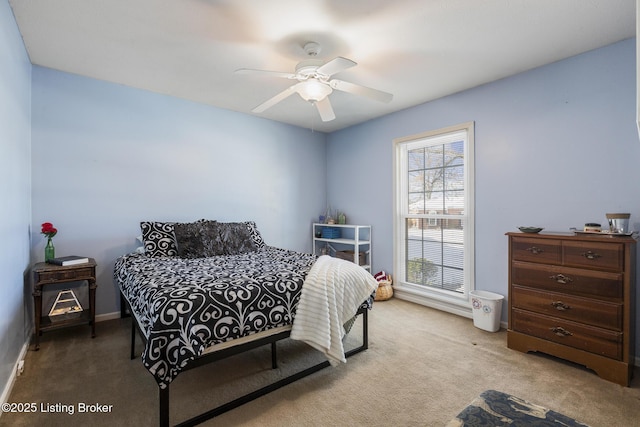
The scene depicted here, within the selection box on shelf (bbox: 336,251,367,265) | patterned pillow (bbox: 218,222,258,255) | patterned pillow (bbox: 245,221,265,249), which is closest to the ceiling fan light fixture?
patterned pillow (bbox: 218,222,258,255)

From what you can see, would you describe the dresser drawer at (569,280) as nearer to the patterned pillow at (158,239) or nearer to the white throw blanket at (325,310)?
the white throw blanket at (325,310)

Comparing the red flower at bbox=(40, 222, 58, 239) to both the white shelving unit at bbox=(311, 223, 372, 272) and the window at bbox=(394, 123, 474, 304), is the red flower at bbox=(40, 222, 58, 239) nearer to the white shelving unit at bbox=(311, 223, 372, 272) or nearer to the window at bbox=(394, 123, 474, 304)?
the white shelving unit at bbox=(311, 223, 372, 272)

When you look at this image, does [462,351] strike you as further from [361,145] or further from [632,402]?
[361,145]

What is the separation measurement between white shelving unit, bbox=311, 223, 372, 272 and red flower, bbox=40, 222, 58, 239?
312cm

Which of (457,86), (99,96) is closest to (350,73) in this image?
(457,86)

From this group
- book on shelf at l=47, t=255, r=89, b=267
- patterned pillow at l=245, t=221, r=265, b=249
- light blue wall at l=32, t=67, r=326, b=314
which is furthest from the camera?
patterned pillow at l=245, t=221, r=265, b=249

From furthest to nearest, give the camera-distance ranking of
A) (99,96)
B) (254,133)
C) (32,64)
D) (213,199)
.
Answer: (254,133) < (213,199) < (99,96) < (32,64)

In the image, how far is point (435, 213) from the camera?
12.4 feet

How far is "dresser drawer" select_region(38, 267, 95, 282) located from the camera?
2.55 meters

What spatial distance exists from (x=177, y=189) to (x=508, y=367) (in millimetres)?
3677

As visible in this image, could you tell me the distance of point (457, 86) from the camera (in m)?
3.25

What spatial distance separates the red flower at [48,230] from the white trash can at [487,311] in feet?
13.2

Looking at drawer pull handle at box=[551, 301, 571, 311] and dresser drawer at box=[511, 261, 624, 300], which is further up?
dresser drawer at box=[511, 261, 624, 300]

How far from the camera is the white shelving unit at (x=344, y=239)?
4.31 meters
